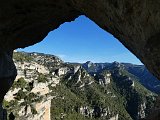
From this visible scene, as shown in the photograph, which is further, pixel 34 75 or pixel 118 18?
pixel 34 75

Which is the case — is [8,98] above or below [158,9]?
below

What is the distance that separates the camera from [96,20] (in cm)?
1791

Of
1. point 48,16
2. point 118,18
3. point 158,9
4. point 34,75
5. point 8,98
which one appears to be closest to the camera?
point 158,9

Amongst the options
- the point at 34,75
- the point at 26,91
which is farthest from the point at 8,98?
the point at 34,75

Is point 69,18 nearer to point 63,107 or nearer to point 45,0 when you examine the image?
point 45,0

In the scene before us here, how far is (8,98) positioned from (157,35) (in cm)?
9201

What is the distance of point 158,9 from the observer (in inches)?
435

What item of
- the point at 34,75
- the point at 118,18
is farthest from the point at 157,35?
the point at 34,75

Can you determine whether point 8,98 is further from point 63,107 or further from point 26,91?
point 63,107

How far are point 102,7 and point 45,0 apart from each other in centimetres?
667

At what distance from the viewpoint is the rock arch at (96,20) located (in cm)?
1184

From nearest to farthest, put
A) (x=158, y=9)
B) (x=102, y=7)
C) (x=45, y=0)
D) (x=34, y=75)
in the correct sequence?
(x=158, y=9), (x=102, y=7), (x=45, y=0), (x=34, y=75)

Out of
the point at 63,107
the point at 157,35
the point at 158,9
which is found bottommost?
the point at 63,107

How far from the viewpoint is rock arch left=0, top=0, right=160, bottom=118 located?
466 inches
